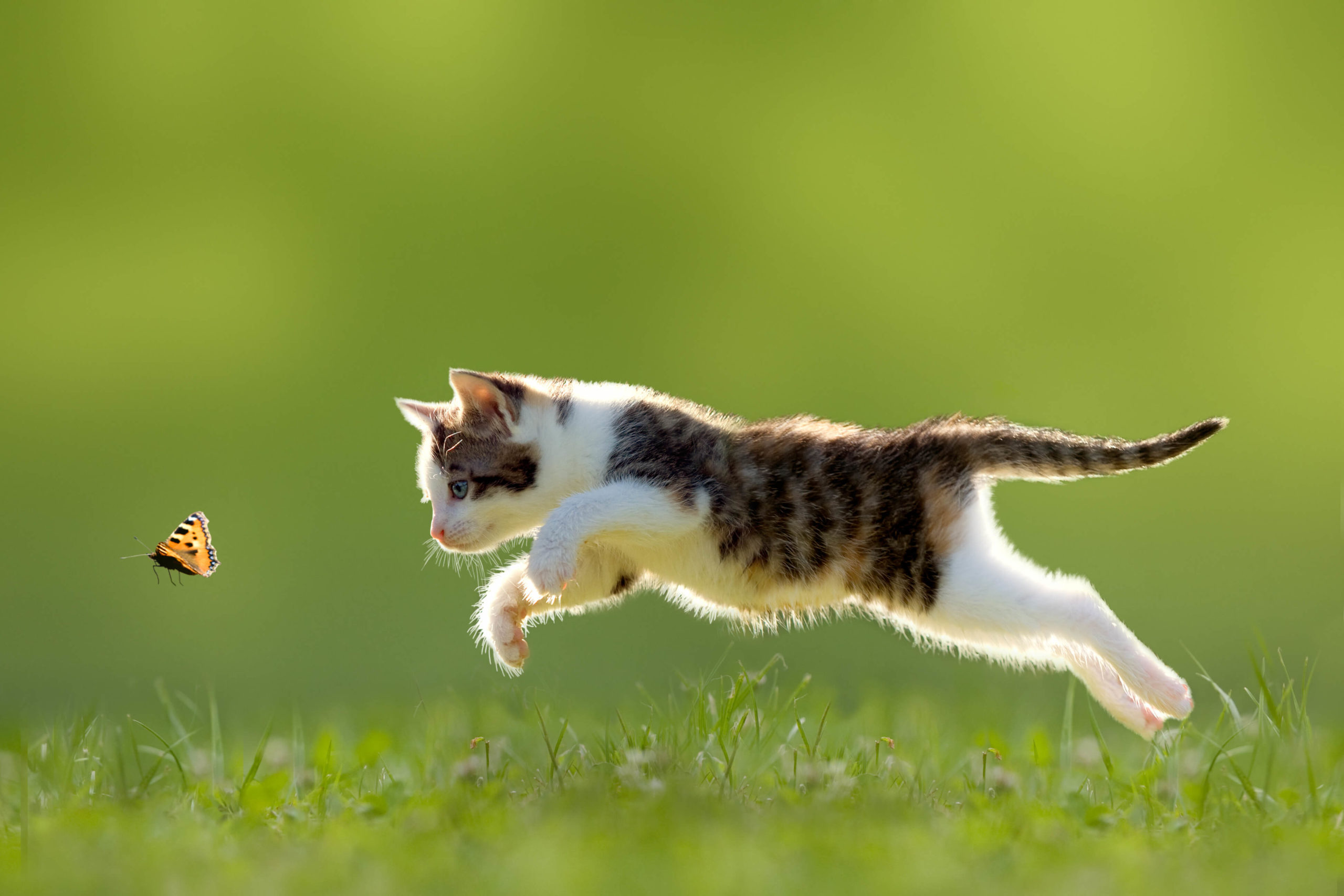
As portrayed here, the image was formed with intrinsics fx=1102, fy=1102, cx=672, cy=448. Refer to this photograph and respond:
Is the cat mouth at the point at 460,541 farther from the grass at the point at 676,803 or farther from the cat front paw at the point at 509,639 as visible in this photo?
the grass at the point at 676,803

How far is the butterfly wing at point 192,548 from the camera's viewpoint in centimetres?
320

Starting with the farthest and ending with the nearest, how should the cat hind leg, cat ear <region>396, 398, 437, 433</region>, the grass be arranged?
cat ear <region>396, 398, 437, 433</region> < the cat hind leg < the grass

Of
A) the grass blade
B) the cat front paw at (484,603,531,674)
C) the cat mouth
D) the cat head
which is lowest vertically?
the grass blade

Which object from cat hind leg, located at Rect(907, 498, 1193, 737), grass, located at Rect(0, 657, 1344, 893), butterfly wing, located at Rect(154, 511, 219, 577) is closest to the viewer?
grass, located at Rect(0, 657, 1344, 893)

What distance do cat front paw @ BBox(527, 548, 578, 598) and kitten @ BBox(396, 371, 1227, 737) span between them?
256 mm

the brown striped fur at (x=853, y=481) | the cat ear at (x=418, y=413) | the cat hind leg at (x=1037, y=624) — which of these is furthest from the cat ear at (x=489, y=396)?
the cat hind leg at (x=1037, y=624)

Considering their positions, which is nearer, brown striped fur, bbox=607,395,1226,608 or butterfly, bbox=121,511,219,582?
butterfly, bbox=121,511,219,582

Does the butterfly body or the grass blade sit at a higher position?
the butterfly body

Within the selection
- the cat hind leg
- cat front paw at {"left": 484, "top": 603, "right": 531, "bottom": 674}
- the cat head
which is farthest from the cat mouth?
the cat hind leg

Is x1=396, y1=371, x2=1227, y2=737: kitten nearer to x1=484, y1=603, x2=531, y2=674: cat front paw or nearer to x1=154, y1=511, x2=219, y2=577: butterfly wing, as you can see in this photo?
x1=484, y1=603, x2=531, y2=674: cat front paw

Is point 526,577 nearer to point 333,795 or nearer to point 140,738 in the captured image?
point 333,795

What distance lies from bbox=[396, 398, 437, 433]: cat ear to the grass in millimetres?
1022

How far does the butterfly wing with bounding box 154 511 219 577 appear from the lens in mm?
3201

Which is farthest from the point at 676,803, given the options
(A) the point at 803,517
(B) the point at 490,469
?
(B) the point at 490,469
